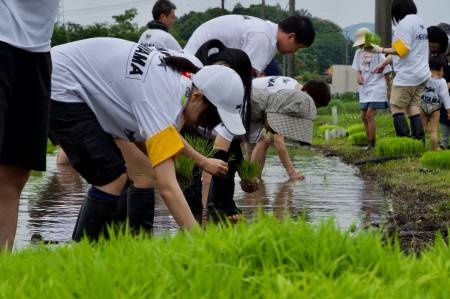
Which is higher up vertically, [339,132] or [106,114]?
[106,114]

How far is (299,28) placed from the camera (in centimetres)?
825

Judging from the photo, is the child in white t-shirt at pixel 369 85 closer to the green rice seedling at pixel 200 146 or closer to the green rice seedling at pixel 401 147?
the green rice seedling at pixel 401 147

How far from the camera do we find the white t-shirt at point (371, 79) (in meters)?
14.9

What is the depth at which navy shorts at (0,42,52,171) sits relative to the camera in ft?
15.9

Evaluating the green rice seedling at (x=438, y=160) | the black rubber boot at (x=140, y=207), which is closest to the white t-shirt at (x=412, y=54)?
the green rice seedling at (x=438, y=160)

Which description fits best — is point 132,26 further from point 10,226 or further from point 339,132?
point 10,226

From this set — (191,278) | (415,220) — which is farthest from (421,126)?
(191,278)


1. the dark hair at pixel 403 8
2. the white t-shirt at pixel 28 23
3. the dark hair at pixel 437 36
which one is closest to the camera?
the white t-shirt at pixel 28 23

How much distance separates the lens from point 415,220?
7.11m

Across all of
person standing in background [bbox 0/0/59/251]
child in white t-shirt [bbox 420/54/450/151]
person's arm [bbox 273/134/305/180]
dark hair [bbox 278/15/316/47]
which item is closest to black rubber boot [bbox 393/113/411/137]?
child in white t-shirt [bbox 420/54/450/151]

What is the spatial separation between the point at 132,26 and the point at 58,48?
83.0 m

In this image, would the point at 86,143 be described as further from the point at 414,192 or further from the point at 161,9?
the point at 161,9

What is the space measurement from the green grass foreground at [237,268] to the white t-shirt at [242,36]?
420cm

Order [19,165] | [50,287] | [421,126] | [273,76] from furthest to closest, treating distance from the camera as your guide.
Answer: [421,126], [273,76], [19,165], [50,287]
